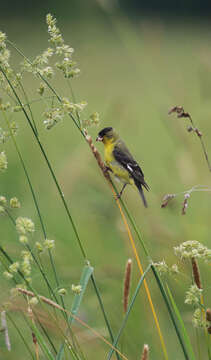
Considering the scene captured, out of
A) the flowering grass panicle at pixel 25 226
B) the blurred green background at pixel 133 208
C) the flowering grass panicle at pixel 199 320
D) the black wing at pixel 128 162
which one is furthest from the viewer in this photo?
the black wing at pixel 128 162

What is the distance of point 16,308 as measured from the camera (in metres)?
0.97

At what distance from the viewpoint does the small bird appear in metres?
1.72

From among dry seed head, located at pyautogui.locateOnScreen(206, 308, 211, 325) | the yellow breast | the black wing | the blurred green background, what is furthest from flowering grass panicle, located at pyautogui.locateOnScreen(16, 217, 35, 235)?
the yellow breast

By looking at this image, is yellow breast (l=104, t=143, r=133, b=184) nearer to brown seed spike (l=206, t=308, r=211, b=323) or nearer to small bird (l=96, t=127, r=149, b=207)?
small bird (l=96, t=127, r=149, b=207)

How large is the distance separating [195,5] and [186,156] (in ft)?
28.2

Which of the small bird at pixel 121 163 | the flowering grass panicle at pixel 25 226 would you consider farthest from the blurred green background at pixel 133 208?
the flowering grass panicle at pixel 25 226

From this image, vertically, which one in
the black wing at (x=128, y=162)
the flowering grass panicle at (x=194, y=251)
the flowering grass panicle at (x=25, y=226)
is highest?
the black wing at (x=128, y=162)

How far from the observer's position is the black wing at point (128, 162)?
1.69 metres

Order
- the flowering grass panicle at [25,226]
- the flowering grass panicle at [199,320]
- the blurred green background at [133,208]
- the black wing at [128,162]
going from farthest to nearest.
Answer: the black wing at [128,162], the blurred green background at [133,208], the flowering grass panicle at [199,320], the flowering grass panicle at [25,226]

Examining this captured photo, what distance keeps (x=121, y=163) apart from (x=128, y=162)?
37 mm

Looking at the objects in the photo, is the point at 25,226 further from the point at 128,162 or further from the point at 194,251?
the point at 128,162

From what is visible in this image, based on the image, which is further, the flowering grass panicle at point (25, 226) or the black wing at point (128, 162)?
the black wing at point (128, 162)

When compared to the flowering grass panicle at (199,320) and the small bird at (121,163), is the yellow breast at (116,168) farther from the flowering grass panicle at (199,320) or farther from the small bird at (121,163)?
the flowering grass panicle at (199,320)

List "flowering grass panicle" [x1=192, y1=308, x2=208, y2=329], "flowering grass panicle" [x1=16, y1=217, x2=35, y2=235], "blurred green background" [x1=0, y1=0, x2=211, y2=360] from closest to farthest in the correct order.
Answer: "flowering grass panicle" [x1=16, y1=217, x2=35, y2=235] → "flowering grass panicle" [x1=192, y1=308, x2=208, y2=329] → "blurred green background" [x1=0, y1=0, x2=211, y2=360]
